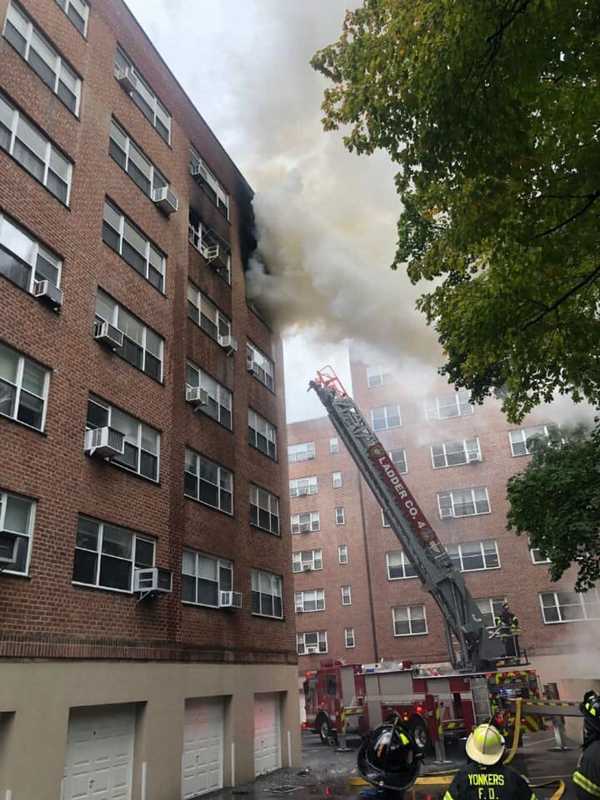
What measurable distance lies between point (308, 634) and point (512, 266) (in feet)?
102

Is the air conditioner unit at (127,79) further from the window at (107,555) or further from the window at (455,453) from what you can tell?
the window at (455,453)

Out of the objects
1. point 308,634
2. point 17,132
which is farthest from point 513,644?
point 308,634

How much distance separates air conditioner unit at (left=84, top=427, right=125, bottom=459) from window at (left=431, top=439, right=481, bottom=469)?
23.5 meters

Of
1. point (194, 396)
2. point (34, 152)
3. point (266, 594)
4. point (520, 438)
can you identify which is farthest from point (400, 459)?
point (34, 152)

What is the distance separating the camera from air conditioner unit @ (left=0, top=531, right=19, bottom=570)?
9.61 metres

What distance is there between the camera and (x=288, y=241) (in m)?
19.9

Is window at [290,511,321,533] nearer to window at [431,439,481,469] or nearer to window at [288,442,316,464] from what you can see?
window at [288,442,316,464]

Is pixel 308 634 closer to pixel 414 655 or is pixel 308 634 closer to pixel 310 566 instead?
pixel 310 566

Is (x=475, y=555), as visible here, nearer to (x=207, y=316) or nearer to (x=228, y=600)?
(x=228, y=600)

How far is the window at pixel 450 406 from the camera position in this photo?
3341cm

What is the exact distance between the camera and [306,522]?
38.3 metres

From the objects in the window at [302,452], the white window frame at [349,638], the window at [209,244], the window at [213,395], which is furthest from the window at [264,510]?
the window at [302,452]

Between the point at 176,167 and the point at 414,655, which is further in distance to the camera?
the point at 414,655

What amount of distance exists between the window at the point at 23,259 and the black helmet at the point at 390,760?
9.74 meters
